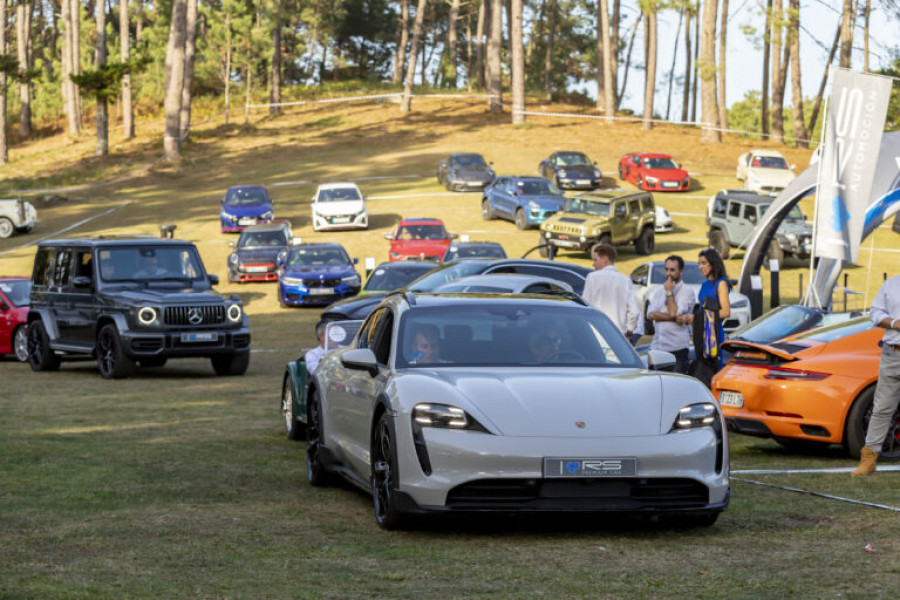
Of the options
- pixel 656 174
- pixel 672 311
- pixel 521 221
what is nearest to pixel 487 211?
pixel 521 221

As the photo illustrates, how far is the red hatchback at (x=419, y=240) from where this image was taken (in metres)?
37.9

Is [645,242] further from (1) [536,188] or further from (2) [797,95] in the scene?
(2) [797,95]

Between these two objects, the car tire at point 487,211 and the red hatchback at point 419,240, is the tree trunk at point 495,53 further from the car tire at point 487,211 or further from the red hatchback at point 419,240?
the red hatchback at point 419,240

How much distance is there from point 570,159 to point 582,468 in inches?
1848

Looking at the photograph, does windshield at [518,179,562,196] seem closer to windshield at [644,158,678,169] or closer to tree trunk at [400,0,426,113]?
windshield at [644,158,678,169]

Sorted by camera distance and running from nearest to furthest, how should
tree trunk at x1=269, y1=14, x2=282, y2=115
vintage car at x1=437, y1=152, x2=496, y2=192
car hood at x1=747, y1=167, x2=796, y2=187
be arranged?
car hood at x1=747, y1=167, x2=796, y2=187
vintage car at x1=437, y1=152, x2=496, y2=192
tree trunk at x1=269, y1=14, x2=282, y2=115

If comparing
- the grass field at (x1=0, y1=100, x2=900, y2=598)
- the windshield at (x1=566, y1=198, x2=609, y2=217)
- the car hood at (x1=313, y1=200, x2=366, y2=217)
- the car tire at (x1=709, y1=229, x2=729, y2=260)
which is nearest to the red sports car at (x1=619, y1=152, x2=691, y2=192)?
the car tire at (x1=709, y1=229, x2=729, y2=260)

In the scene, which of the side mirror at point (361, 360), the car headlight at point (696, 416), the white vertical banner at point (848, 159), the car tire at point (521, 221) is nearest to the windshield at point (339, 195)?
the car tire at point (521, 221)

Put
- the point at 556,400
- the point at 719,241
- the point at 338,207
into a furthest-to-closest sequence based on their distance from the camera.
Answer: the point at 338,207
the point at 719,241
the point at 556,400

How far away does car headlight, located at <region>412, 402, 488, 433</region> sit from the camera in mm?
7465

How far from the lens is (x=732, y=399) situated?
11.8m

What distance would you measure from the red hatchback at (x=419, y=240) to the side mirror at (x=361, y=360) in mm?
28751

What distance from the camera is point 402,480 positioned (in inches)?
296

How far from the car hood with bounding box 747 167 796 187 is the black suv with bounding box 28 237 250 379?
112ft
